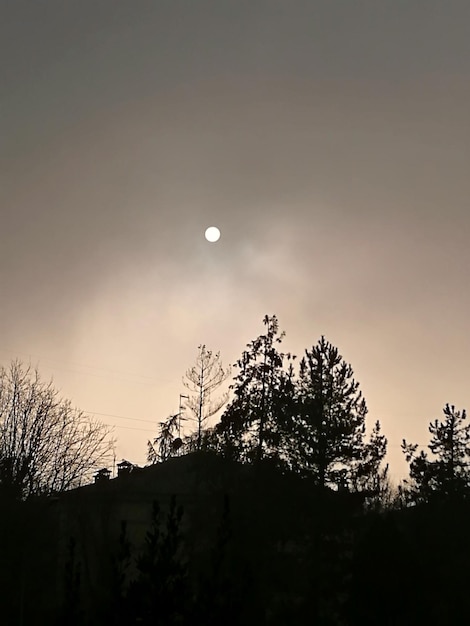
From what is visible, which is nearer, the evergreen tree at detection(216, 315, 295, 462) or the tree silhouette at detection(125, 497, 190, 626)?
the tree silhouette at detection(125, 497, 190, 626)

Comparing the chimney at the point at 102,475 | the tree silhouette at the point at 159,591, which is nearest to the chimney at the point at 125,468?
the chimney at the point at 102,475

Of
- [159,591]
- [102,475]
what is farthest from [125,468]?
[159,591]

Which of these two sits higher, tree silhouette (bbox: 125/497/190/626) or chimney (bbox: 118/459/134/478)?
chimney (bbox: 118/459/134/478)

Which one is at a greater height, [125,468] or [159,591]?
[125,468]

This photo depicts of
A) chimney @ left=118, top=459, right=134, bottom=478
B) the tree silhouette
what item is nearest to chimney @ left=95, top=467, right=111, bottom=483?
chimney @ left=118, top=459, right=134, bottom=478

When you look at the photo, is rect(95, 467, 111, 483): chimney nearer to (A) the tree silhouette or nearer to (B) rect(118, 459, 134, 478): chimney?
(B) rect(118, 459, 134, 478): chimney

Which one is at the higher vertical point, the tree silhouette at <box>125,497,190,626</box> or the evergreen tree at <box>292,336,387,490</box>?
the evergreen tree at <box>292,336,387,490</box>

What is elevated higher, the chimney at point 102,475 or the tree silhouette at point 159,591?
the chimney at point 102,475

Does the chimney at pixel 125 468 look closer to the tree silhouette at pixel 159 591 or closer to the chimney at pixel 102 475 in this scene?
the chimney at pixel 102 475

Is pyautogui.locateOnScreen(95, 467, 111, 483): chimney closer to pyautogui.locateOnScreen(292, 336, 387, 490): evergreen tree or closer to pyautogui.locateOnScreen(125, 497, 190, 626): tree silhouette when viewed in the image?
pyautogui.locateOnScreen(292, 336, 387, 490): evergreen tree

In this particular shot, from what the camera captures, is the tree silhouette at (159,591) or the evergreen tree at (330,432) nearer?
the tree silhouette at (159,591)

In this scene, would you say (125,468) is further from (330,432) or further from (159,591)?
(159,591)

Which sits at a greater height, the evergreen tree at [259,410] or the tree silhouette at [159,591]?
the evergreen tree at [259,410]

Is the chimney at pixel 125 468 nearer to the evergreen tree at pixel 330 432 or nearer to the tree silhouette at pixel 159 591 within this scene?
the evergreen tree at pixel 330 432
